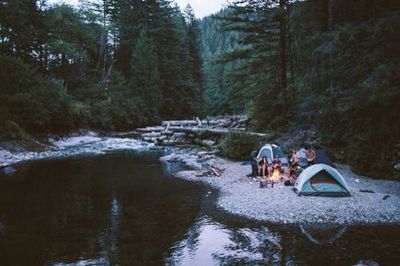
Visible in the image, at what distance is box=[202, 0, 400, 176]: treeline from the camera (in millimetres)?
16459

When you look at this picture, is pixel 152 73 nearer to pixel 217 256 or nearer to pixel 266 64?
pixel 266 64

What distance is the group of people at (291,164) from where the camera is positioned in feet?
58.7

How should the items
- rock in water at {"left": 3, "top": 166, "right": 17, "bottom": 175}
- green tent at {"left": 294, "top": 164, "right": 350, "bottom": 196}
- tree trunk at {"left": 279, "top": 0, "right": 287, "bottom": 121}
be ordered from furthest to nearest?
tree trunk at {"left": 279, "top": 0, "right": 287, "bottom": 121} < rock in water at {"left": 3, "top": 166, "right": 17, "bottom": 175} < green tent at {"left": 294, "top": 164, "right": 350, "bottom": 196}

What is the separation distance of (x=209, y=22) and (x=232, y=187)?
17269 cm

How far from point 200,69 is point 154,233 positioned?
6301 cm

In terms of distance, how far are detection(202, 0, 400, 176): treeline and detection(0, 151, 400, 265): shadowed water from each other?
24.7 feet

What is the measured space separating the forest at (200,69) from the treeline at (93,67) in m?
0.15

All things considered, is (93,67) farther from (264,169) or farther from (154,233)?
(154,233)

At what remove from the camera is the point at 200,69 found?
7250cm

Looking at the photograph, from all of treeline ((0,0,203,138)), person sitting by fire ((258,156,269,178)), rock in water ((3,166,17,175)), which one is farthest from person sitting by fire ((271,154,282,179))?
treeline ((0,0,203,138))

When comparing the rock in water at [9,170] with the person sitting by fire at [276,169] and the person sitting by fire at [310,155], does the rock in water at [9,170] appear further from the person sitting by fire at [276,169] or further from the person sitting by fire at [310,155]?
the person sitting by fire at [310,155]

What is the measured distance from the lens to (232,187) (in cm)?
1738

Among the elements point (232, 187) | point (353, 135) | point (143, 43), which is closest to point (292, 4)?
point (353, 135)

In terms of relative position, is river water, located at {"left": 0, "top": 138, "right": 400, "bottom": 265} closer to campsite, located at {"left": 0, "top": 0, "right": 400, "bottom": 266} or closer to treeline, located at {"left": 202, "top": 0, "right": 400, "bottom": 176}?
campsite, located at {"left": 0, "top": 0, "right": 400, "bottom": 266}
